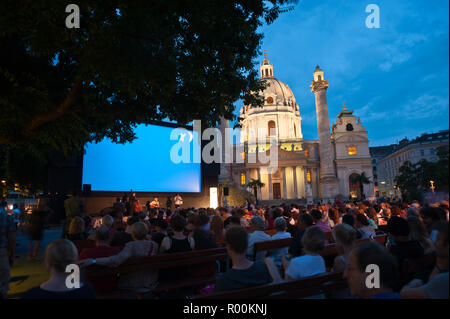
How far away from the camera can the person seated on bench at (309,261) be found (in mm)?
3219

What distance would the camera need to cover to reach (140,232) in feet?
14.5

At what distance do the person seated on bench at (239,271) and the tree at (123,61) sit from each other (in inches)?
148

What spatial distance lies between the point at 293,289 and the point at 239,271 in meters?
0.56

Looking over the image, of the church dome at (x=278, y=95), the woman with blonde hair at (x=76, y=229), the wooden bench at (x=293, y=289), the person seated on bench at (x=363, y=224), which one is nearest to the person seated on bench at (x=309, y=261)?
the wooden bench at (x=293, y=289)

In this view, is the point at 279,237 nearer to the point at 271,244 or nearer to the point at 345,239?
the point at 271,244

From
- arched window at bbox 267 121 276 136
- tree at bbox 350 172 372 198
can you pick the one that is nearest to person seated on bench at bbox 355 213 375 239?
tree at bbox 350 172 372 198

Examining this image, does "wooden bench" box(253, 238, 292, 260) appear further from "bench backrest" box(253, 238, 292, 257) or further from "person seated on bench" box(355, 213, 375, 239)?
"person seated on bench" box(355, 213, 375, 239)

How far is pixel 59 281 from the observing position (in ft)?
8.15

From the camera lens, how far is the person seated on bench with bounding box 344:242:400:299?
2.03 m

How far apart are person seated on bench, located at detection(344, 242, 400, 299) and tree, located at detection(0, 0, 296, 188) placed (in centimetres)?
471

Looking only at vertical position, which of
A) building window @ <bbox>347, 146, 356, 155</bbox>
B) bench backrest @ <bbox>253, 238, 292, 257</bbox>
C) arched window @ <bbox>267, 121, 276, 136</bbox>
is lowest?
bench backrest @ <bbox>253, 238, 292, 257</bbox>

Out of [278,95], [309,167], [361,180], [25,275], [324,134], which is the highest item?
[278,95]

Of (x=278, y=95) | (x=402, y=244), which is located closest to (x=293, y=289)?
(x=402, y=244)

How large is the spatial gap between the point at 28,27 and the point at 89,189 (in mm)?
12872
